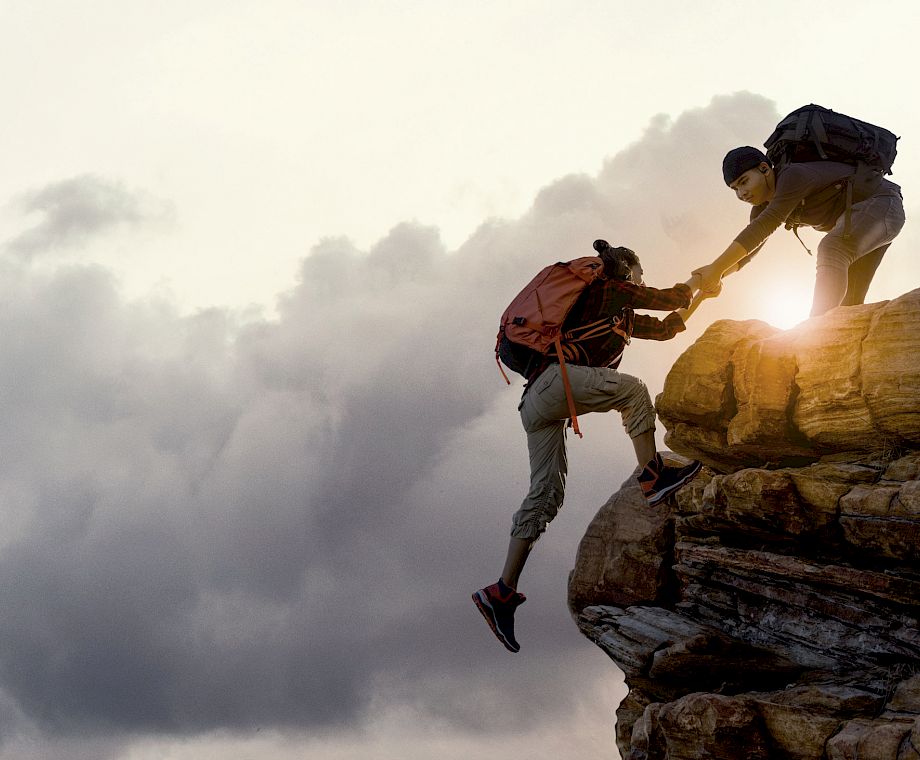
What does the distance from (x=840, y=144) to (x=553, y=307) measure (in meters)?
7.14

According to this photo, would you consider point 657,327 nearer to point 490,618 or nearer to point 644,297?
point 644,297

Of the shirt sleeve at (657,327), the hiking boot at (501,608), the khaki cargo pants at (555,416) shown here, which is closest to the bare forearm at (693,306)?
the shirt sleeve at (657,327)

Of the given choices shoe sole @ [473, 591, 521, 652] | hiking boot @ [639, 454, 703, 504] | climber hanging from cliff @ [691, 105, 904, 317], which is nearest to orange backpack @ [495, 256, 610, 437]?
hiking boot @ [639, 454, 703, 504]

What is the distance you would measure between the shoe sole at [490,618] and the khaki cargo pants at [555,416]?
117 cm

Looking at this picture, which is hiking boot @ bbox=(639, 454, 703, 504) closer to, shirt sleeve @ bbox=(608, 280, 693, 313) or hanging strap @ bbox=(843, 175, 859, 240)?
shirt sleeve @ bbox=(608, 280, 693, 313)

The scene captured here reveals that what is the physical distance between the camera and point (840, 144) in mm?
17062

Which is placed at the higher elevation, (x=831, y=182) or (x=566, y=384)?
(x=831, y=182)

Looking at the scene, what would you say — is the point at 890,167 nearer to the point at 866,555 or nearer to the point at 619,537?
the point at 866,555

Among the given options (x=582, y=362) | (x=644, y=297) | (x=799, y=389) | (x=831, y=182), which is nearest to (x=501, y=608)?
(x=582, y=362)

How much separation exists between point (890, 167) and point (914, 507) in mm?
7206

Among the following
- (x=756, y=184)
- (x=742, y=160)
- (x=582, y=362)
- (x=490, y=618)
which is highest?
(x=742, y=160)

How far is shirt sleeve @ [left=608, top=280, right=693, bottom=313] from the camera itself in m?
14.0

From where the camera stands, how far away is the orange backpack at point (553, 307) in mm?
13914

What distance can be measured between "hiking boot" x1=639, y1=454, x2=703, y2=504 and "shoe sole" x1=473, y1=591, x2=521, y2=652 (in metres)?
3.16
